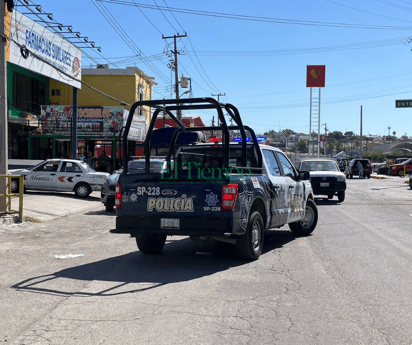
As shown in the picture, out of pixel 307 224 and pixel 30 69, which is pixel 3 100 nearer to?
pixel 307 224

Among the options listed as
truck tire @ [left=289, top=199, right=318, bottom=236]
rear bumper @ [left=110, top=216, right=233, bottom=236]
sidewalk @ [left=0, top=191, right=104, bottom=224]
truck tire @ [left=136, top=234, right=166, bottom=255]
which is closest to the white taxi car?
sidewalk @ [left=0, top=191, right=104, bottom=224]

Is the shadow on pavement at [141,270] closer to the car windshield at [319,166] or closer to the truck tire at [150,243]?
the truck tire at [150,243]

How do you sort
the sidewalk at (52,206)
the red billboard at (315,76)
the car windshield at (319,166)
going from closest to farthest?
the sidewalk at (52,206)
the car windshield at (319,166)
the red billboard at (315,76)

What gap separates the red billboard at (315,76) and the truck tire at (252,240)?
220ft

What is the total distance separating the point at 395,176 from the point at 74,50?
3523 cm

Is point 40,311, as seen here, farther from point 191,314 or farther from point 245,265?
point 245,265

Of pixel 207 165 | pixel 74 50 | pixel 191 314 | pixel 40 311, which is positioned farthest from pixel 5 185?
pixel 74 50

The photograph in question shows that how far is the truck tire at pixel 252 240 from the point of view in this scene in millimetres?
7855

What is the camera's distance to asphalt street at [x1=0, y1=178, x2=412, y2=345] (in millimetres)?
4660

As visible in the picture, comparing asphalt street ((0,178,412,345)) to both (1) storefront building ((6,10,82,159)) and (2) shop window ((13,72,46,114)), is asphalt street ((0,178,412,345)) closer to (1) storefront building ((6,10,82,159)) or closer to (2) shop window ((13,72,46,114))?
(1) storefront building ((6,10,82,159))

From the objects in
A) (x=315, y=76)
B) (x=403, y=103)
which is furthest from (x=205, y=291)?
(x=315, y=76)

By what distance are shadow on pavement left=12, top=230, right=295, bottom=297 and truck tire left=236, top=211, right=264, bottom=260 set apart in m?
0.20

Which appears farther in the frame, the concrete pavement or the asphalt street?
the concrete pavement

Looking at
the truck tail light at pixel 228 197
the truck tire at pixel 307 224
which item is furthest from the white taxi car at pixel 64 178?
the truck tail light at pixel 228 197
